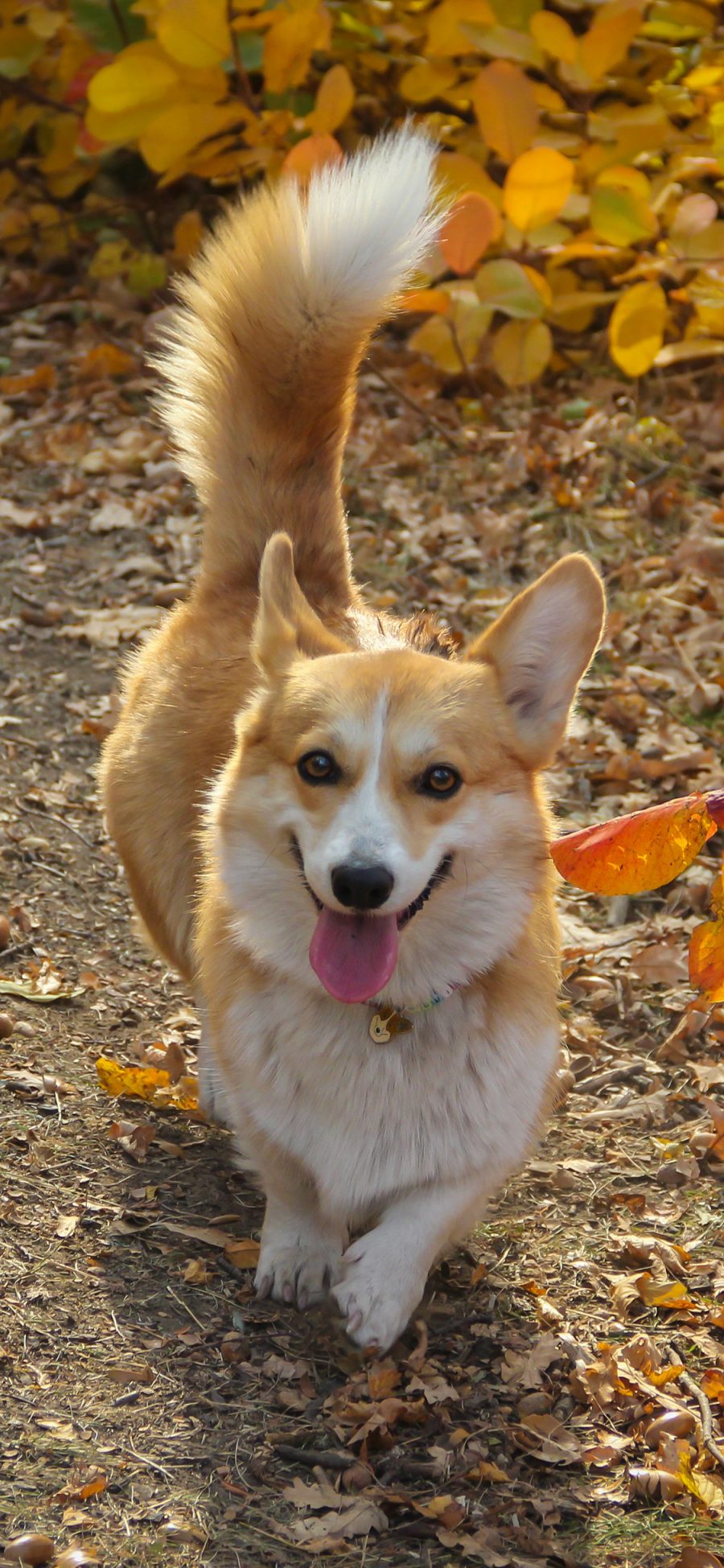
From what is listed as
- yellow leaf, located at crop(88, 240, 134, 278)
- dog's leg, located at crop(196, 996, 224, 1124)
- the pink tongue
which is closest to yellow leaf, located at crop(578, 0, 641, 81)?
yellow leaf, located at crop(88, 240, 134, 278)

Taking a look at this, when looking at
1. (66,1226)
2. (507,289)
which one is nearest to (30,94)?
(507,289)

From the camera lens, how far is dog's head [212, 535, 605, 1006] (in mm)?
2449

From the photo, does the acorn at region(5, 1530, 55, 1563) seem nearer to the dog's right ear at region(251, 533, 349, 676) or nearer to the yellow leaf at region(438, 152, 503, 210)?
the dog's right ear at region(251, 533, 349, 676)

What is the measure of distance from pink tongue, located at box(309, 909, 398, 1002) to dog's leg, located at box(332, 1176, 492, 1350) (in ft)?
1.38

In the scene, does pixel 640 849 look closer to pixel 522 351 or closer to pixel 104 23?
pixel 522 351

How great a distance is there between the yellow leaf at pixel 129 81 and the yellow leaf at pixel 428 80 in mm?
1129

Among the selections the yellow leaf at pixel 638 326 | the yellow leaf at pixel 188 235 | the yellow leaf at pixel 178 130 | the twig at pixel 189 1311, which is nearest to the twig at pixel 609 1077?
the twig at pixel 189 1311

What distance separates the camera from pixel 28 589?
17.6 ft

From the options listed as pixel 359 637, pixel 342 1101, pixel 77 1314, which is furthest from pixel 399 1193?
pixel 359 637

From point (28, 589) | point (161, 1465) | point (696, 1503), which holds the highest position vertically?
point (161, 1465)

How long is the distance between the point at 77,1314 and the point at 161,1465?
1.22ft

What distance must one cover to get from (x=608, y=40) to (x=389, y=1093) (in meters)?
4.17

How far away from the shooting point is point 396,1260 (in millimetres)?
2582

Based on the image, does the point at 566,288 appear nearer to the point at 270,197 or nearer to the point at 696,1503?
the point at 270,197
